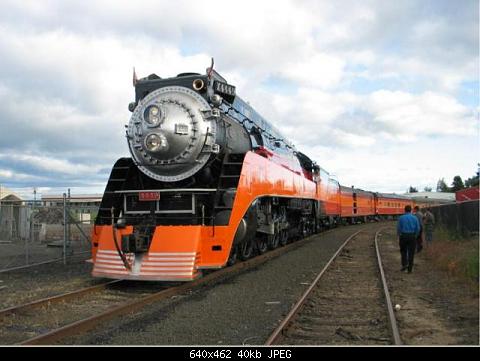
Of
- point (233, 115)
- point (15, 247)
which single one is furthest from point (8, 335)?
point (15, 247)

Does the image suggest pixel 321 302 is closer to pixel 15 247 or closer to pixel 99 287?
pixel 99 287

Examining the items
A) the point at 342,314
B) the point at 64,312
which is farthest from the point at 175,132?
→ the point at 342,314

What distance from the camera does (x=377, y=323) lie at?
6520 mm

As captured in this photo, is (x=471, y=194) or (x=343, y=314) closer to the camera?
(x=343, y=314)

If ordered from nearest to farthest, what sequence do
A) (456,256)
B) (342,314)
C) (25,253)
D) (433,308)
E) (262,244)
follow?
(342,314), (433,308), (456,256), (262,244), (25,253)

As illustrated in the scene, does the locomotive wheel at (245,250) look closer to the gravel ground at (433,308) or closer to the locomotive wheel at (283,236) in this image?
the gravel ground at (433,308)

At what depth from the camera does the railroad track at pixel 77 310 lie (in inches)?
233

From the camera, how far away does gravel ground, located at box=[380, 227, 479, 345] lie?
5.82 metres

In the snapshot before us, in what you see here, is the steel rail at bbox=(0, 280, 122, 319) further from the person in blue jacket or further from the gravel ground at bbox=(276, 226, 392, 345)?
the person in blue jacket

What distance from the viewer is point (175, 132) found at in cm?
955

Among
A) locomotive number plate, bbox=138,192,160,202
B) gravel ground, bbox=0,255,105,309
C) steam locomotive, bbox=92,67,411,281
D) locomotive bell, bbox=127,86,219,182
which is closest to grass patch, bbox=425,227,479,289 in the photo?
steam locomotive, bbox=92,67,411,281

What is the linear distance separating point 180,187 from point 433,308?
525cm

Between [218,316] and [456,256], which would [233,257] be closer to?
[218,316]
